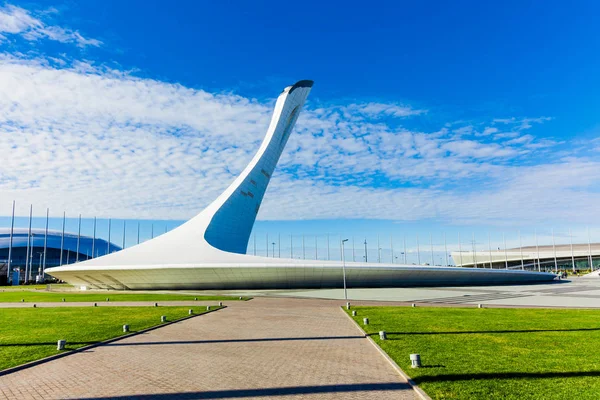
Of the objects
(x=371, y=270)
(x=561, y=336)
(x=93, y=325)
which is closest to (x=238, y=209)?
(x=371, y=270)

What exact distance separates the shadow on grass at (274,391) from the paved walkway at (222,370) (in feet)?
0.04

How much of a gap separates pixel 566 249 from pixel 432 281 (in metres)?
64.7

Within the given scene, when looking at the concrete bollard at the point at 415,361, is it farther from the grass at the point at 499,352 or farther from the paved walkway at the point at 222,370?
the paved walkway at the point at 222,370

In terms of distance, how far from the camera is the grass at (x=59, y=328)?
25.8 feet

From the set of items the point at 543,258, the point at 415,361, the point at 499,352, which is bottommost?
the point at 499,352

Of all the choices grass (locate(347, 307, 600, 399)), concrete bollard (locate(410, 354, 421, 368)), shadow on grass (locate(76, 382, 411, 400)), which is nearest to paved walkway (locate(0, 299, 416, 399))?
shadow on grass (locate(76, 382, 411, 400))

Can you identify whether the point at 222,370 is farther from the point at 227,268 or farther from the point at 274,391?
the point at 227,268

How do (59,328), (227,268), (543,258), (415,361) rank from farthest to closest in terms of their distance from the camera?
(543,258) → (227,268) → (59,328) → (415,361)

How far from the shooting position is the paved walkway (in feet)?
17.2

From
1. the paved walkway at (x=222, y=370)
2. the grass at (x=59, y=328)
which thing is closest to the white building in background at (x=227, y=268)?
the grass at (x=59, y=328)

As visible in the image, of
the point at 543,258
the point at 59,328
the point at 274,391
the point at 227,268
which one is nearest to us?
the point at 274,391

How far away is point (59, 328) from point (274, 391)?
858cm

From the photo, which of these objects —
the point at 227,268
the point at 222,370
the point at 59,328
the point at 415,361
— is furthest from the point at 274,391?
the point at 227,268

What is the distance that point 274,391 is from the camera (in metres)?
5.21
